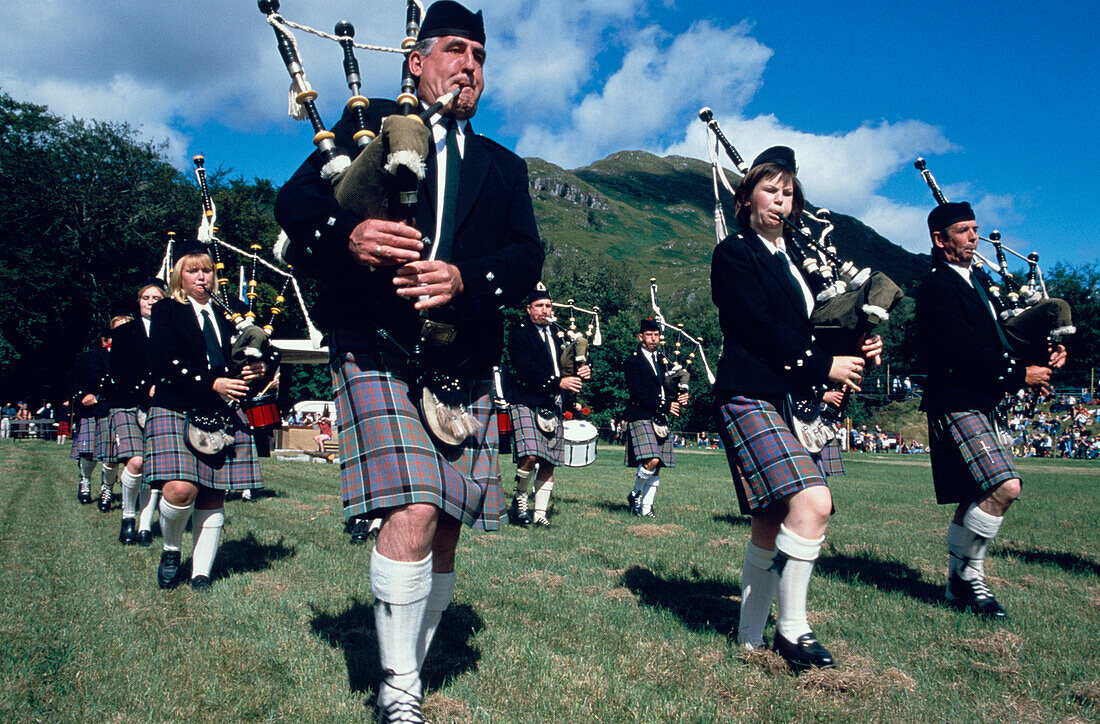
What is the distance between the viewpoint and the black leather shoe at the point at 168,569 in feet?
14.2

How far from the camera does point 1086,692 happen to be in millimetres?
2752

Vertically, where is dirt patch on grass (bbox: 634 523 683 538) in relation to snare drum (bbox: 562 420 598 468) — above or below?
below

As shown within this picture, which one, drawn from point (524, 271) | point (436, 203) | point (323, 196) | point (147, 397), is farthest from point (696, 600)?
point (147, 397)

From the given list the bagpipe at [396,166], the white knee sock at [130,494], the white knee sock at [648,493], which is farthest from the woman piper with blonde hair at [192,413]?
the white knee sock at [648,493]

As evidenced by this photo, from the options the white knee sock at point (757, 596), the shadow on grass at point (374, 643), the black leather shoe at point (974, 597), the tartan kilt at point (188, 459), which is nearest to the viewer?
the shadow on grass at point (374, 643)

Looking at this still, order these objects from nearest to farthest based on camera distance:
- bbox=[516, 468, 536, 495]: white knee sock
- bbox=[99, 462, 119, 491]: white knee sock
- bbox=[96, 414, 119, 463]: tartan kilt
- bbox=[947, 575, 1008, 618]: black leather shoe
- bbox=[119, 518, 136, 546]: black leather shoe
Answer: bbox=[947, 575, 1008, 618]: black leather shoe, bbox=[119, 518, 136, 546]: black leather shoe, bbox=[516, 468, 536, 495]: white knee sock, bbox=[96, 414, 119, 463]: tartan kilt, bbox=[99, 462, 119, 491]: white knee sock

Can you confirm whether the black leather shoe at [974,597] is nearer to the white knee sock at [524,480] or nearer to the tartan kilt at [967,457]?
the tartan kilt at [967,457]

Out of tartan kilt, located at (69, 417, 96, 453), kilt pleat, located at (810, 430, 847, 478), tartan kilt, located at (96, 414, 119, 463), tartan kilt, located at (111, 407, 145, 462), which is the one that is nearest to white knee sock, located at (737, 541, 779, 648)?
kilt pleat, located at (810, 430, 847, 478)

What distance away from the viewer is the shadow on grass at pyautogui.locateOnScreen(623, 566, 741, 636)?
372cm

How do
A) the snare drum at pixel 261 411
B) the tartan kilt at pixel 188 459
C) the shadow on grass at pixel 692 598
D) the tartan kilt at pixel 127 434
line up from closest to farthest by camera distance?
the shadow on grass at pixel 692 598, the tartan kilt at pixel 188 459, the snare drum at pixel 261 411, the tartan kilt at pixel 127 434

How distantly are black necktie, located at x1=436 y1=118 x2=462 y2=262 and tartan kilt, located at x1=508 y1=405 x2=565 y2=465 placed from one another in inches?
191

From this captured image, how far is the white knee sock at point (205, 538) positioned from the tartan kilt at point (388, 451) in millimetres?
2542

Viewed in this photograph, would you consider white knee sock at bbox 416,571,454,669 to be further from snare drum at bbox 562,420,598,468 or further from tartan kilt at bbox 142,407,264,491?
snare drum at bbox 562,420,598,468

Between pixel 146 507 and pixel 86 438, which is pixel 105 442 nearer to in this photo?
pixel 86 438
